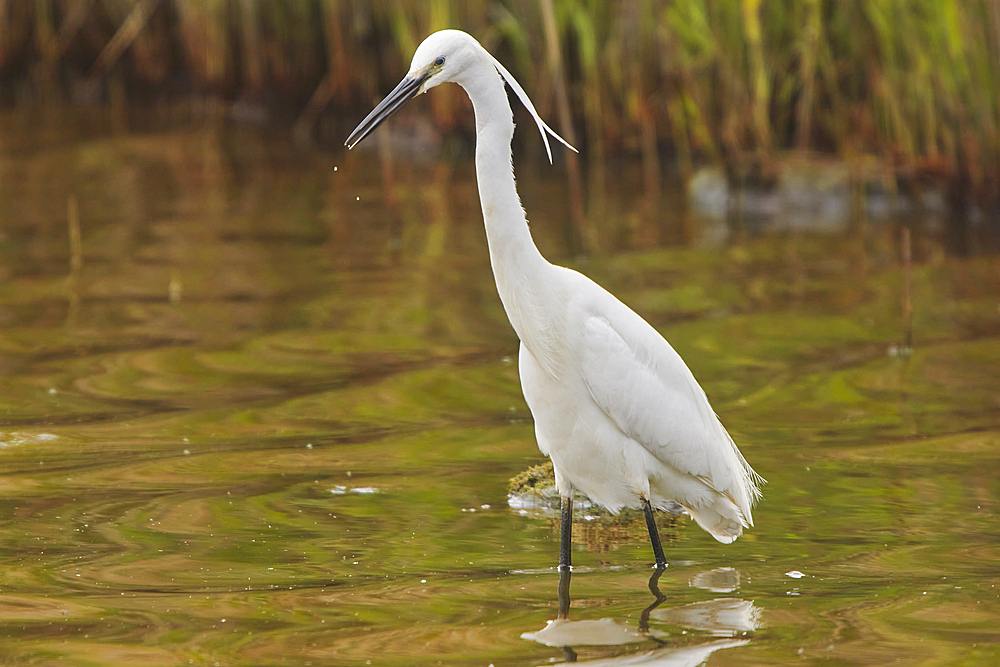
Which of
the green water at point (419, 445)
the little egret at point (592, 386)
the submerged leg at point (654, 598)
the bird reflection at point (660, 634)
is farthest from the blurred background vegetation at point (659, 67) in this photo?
the bird reflection at point (660, 634)

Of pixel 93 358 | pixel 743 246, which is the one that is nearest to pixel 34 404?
pixel 93 358

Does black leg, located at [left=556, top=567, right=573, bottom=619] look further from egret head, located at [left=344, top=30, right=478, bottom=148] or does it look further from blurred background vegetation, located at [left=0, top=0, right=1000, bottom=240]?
blurred background vegetation, located at [left=0, top=0, right=1000, bottom=240]

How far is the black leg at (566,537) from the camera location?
130 inches

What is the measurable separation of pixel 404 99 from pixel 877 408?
248 centimetres

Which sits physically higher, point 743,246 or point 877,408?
point 743,246

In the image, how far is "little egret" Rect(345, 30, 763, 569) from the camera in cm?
312

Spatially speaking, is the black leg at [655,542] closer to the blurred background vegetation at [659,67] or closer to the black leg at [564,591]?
the black leg at [564,591]

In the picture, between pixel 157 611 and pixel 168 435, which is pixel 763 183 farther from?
pixel 157 611

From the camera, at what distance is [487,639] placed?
2.91 metres

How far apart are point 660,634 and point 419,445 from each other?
152 centimetres

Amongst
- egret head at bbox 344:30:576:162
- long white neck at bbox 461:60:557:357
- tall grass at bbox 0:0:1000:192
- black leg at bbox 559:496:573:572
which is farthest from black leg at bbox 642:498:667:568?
tall grass at bbox 0:0:1000:192

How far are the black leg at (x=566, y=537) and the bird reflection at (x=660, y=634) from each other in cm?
6

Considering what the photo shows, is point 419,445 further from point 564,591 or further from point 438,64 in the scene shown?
point 438,64

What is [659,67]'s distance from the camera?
7906mm
